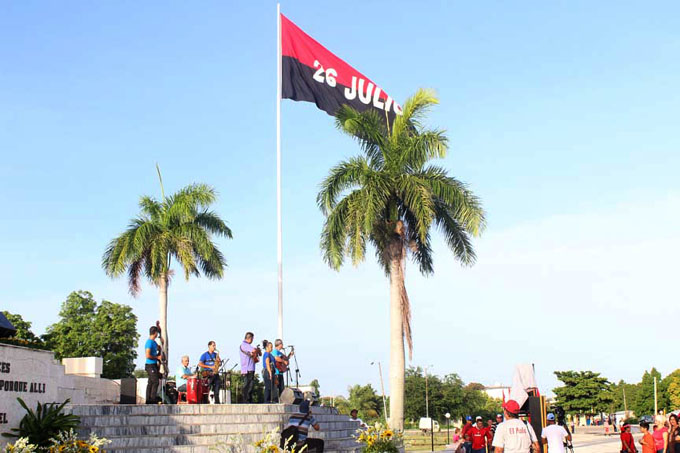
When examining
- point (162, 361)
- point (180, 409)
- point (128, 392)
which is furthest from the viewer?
point (128, 392)

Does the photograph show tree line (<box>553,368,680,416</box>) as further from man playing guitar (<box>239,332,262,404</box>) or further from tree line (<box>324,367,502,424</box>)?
man playing guitar (<box>239,332,262,404</box>)

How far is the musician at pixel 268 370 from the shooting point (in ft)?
59.0

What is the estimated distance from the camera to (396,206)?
2464 cm

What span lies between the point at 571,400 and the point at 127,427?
255ft

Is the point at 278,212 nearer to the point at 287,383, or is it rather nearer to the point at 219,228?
the point at 287,383

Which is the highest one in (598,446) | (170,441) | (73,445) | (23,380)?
(23,380)

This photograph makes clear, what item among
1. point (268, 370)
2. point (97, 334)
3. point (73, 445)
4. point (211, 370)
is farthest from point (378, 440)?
point (97, 334)

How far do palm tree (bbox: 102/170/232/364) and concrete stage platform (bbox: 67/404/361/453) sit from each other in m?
13.6

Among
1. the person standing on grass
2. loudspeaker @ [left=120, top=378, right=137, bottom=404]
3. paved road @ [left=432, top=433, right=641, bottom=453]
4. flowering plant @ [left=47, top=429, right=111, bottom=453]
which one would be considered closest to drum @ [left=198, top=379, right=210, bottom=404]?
loudspeaker @ [left=120, top=378, right=137, bottom=404]

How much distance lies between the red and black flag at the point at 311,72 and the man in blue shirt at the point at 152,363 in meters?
10.2

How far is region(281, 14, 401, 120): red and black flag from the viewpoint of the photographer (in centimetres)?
2392

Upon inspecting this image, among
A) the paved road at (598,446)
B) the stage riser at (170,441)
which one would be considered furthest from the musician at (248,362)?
the paved road at (598,446)

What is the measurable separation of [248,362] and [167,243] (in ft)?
42.7

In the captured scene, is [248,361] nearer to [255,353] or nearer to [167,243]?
[255,353]
